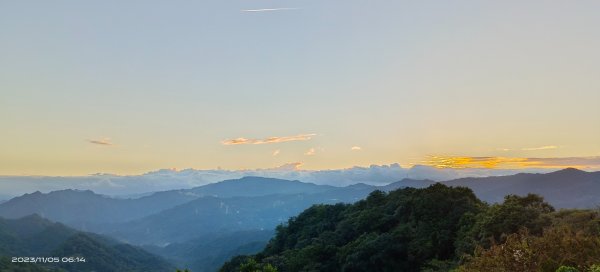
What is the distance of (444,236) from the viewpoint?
45.2m

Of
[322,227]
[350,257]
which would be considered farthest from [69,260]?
[350,257]

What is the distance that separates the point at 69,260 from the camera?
7254 inches

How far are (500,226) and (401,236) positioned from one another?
13999mm

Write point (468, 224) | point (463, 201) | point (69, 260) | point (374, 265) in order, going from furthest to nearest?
point (69, 260)
point (463, 201)
point (374, 265)
point (468, 224)

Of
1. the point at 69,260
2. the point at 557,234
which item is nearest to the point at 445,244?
Result: the point at 557,234

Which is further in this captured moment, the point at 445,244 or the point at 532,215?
the point at 445,244

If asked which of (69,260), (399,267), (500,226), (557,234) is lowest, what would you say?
(69,260)

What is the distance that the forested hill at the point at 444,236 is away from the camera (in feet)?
47.7

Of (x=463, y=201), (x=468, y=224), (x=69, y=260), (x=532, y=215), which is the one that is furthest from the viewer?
(x=69, y=260)

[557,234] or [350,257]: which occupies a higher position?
[557,234]

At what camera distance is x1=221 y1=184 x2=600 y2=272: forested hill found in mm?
14539

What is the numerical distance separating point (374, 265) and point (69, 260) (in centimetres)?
18319

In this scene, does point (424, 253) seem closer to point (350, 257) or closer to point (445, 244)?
point (445, 244)

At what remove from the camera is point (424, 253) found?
148 ft
